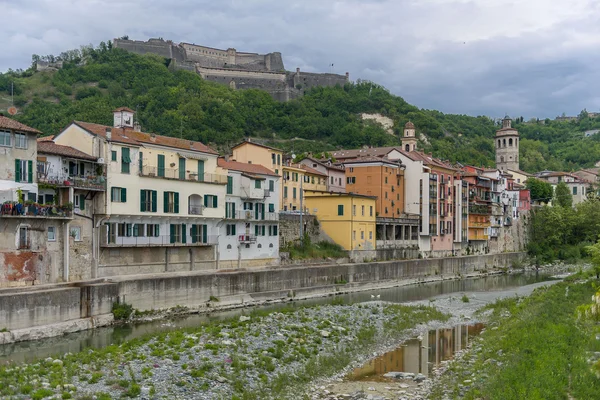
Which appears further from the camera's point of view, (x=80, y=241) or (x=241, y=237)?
(x=241, y=237)

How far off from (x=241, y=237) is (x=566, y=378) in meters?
35.0

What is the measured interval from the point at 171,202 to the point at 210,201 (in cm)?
402

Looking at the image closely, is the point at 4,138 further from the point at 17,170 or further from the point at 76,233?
the point at 76,233

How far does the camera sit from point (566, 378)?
17734 millimetres

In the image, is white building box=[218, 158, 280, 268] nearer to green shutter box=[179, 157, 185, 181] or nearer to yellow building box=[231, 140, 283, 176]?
green shutter box=[179, 157, 185, 181]

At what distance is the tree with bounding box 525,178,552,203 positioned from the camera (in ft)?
376

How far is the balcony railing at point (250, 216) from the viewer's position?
50072 mm

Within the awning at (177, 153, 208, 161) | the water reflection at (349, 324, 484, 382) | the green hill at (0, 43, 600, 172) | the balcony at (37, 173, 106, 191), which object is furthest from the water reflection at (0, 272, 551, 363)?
the green hill at (0, 43, 600, 172)

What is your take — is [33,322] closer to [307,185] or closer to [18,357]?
[18,357]

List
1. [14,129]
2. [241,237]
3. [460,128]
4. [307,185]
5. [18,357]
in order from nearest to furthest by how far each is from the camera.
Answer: [18,357]
[14,129]
[241,237]
[307,185]
[460,128]

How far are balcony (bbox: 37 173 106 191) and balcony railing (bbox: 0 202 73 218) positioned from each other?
1597 mm

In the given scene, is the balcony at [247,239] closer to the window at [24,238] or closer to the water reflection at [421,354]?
the window at [24,238]

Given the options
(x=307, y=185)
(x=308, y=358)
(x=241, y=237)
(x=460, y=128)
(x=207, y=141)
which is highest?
(x=460, y=128)

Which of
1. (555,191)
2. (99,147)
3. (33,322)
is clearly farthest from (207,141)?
(33,322)
